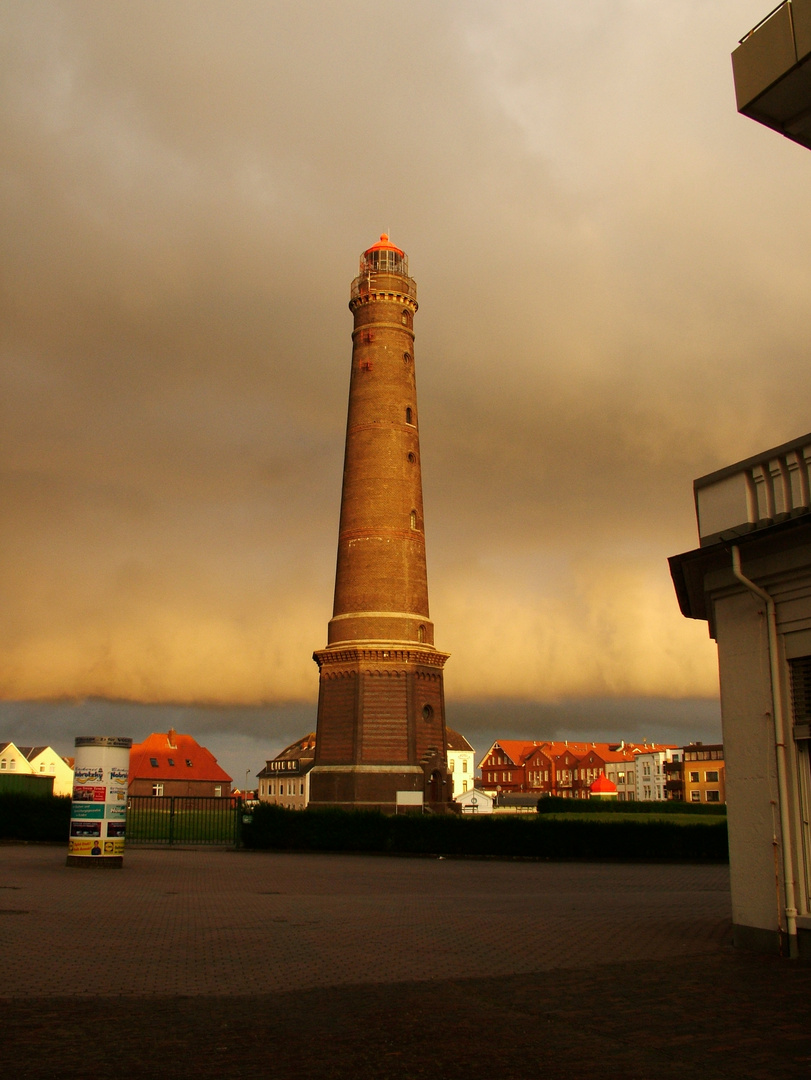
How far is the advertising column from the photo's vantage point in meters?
23.1

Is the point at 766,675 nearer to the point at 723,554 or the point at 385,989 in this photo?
the point at 723,554

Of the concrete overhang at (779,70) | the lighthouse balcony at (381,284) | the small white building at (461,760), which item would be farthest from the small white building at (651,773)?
the concrete overhang at (779,70)

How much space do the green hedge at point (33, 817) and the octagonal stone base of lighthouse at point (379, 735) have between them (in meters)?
9.65

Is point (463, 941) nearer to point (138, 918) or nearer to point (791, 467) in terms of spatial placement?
point (138, 918)

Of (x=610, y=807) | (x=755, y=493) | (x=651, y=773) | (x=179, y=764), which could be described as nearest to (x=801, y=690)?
(x=755, y=493)

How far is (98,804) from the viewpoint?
75.7 feet

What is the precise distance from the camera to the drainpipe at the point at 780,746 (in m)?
10.8

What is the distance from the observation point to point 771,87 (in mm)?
11906

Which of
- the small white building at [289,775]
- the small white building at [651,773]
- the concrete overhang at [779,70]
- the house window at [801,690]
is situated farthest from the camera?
the small white building at [651,773]

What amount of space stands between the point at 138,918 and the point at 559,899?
25.6ft

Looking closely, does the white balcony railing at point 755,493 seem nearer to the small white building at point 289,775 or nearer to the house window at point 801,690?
the house window at point 801,690

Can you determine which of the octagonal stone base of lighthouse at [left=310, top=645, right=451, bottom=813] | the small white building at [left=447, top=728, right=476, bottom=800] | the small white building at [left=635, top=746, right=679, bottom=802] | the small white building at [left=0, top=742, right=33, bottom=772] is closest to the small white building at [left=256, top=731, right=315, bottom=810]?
the small white building at [left=447, top=728, right=476, bottom=800]

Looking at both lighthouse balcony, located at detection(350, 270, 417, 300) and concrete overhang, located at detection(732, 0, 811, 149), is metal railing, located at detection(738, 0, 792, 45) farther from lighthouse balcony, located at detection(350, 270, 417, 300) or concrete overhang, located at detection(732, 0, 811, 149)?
lighthouse balcony, located at detection(350, 270, 417, 300)

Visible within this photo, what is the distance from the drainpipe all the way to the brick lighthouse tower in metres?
29.3
